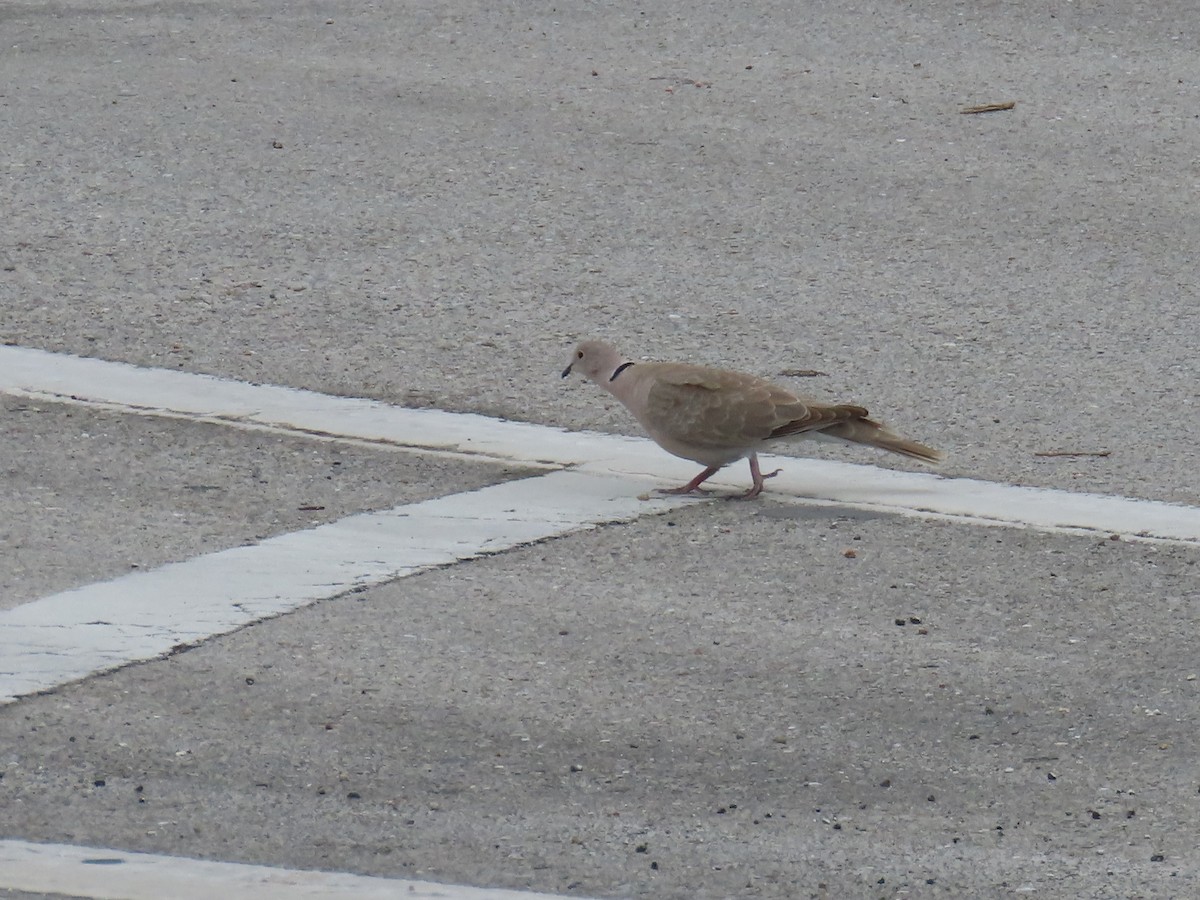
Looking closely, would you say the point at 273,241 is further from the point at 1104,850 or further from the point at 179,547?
the point at 1104,850

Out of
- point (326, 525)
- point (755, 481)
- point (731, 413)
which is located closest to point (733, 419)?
point (731, 413)

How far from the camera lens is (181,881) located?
14.8 feet

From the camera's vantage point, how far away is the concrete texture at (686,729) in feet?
15.5

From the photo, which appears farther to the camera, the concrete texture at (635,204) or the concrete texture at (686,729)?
the concrete texture at (635,204)

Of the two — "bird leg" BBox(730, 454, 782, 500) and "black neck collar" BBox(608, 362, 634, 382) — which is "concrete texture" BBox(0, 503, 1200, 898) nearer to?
"bird leg" BBox(730, 454, 782, 500)

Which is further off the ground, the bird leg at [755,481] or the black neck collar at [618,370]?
the black neck collar at [618,370]

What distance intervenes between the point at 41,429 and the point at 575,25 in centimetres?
640

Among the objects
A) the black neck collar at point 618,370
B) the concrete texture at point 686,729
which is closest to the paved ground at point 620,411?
the concrete texture at point 686,729

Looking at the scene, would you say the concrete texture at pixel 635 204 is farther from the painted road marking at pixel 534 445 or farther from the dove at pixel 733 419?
the dove at pixel 733 419

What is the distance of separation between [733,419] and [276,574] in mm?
1690

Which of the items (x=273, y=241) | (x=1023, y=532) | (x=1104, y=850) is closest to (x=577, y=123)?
(x=273, y=241)

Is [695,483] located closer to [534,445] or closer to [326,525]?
[534,445]

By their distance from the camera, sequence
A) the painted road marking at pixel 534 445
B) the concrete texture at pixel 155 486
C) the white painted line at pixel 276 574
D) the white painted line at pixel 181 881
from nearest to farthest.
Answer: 1. the white painted line at pixel 181 881
2. the white painted line at pixel 276 574
3. the concrete texture at pixel 155 486
4. the painted road marking at pixel 534 445

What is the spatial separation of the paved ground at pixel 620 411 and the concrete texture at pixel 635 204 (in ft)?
0.11
